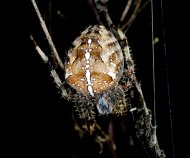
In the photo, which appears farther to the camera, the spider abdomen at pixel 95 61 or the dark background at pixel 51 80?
the dark background at pixel 51 80

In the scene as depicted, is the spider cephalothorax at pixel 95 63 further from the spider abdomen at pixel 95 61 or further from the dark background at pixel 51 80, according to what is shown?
the dark background at pixel 51 80

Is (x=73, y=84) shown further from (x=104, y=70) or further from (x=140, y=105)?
A: (x=140, y=105)

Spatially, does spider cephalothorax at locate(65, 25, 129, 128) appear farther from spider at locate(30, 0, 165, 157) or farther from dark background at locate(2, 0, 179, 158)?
dark background at locate(2, 0, 179, 158)

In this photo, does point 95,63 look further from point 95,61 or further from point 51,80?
point 51,80

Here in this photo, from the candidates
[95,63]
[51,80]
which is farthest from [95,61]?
[51,80]

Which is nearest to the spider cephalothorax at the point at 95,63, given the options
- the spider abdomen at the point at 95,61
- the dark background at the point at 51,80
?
the spider abdomen at the point at 95,61

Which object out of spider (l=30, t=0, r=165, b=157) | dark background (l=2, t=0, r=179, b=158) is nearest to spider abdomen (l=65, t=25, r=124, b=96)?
spider (l=30, t=0, r=165, b=157)

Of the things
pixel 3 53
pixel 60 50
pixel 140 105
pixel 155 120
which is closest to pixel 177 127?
pixel 155 120
